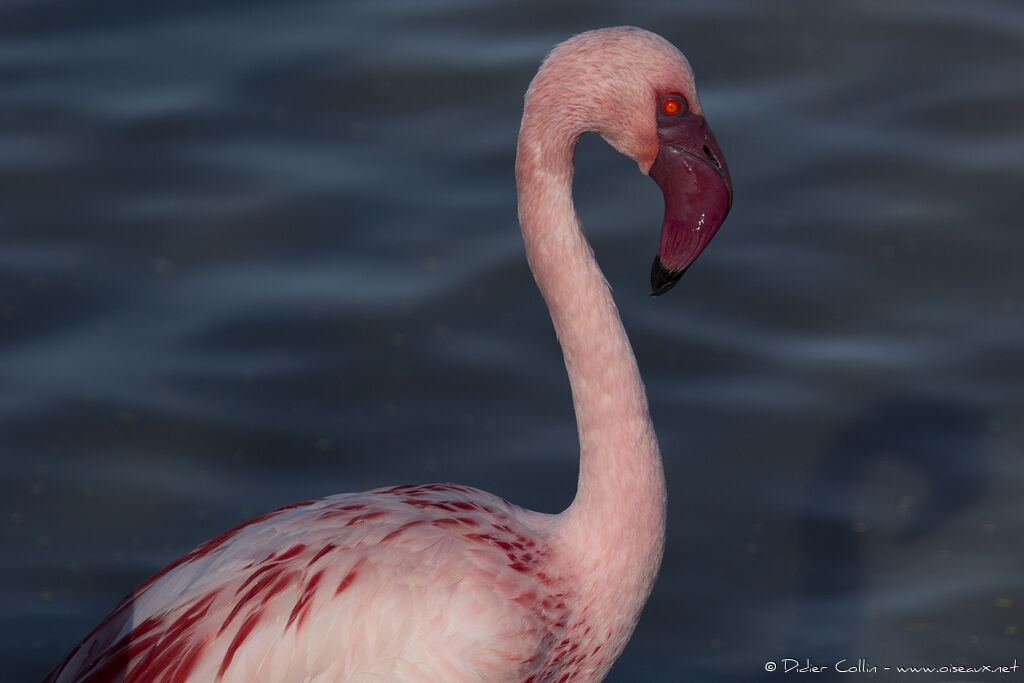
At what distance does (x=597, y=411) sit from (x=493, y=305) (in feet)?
8.03

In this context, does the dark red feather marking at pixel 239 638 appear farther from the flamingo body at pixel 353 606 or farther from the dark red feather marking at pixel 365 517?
the dark red feather marking at pixel 365 517

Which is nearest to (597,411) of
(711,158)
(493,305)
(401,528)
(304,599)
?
(401,528)

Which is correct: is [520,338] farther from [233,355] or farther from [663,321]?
[233,355]

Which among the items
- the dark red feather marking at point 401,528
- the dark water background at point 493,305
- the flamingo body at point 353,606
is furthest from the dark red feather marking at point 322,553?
the dark water background at point 493,305

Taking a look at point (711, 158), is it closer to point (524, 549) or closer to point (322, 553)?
point (524, 549)

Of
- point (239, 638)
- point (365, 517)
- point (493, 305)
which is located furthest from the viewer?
point (493, 305)

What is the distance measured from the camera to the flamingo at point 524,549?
10.8 ft

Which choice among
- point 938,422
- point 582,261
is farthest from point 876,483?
point 582,261

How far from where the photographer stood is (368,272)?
6.08 meters

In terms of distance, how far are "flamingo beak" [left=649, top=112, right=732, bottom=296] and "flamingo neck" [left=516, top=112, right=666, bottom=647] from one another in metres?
0.21

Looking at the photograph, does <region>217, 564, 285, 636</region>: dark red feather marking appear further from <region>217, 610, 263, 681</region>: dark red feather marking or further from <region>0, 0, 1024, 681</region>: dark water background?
<region>0, 0, 1024, 681</region>: dark water background

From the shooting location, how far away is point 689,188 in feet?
11.2

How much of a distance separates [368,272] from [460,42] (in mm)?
1789

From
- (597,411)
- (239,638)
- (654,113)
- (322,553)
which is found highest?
(654,113)
